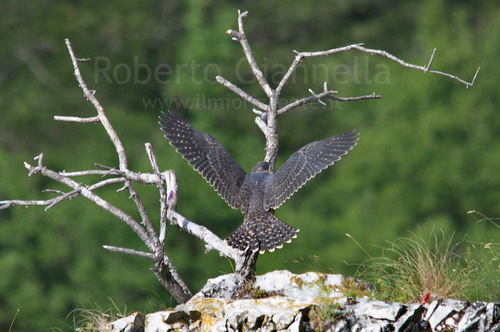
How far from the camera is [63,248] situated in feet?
75.0

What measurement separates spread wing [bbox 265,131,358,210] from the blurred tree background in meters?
11.5

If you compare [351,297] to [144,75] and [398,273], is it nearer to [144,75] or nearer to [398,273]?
[398,273]

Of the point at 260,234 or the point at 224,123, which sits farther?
the point at 224,123

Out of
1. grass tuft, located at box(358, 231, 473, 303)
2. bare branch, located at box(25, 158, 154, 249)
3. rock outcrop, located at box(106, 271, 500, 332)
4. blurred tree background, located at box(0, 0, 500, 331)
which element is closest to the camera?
rock outcrop, located at box(106, 271, 500, 332)

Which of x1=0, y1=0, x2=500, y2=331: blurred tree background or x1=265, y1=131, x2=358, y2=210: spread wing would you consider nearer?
x1=265, y1=131, x2=358, y2=210: spread wing

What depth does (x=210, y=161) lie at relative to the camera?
8.09 m

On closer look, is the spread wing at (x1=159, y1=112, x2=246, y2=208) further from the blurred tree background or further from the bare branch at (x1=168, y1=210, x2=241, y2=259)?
the blurred tree background

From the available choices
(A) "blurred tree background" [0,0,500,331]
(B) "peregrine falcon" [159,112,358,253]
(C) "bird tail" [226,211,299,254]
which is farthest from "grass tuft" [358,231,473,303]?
(A) "blurred tree background" [0,0,500,331]

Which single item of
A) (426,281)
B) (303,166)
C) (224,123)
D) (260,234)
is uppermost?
(303,166)

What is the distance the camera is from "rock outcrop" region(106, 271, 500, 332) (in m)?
5.57

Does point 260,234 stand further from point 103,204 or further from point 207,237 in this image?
point 103,204

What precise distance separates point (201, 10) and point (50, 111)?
8456 millimetres

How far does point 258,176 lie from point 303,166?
0.49 metres

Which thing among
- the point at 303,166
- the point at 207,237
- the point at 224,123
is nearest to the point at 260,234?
the point at 207,237
